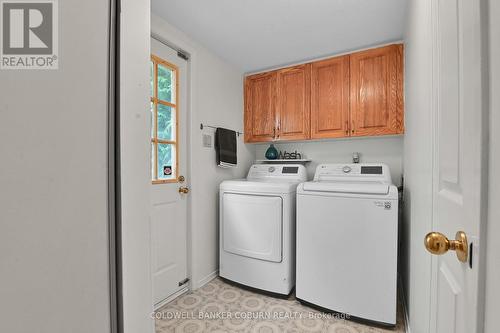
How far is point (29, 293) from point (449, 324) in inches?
39.9

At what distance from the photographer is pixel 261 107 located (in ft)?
8.93

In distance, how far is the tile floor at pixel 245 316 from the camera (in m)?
1.62

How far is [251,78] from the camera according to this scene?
2781mm

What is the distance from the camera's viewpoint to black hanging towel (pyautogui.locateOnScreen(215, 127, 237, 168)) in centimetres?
238

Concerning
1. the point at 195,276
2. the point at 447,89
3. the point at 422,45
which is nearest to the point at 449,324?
the point at 447,89

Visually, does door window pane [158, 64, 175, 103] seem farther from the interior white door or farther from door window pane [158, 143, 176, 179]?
the interior white door

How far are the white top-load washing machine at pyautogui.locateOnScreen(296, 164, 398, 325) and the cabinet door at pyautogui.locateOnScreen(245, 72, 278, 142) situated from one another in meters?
1.00

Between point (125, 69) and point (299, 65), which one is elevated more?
point (299, 65)

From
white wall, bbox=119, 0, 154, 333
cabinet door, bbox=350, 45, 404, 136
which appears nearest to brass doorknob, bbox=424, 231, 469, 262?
white wall, bbox=119, 0, 154, 333

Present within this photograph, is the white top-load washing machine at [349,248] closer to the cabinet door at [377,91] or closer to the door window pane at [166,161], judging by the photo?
the cabinet door at [377,91]

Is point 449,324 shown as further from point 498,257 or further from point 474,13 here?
point 474,13

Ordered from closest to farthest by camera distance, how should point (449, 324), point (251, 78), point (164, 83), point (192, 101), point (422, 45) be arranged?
point (449, 324) < point (422, 45) < point (164, 83) < point (192, 101) < point (251, 78)

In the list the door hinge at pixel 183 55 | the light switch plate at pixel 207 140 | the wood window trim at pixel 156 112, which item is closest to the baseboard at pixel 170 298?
the wood window trim at pixel 156 112

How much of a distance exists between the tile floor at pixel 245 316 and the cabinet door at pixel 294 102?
165 centimetres
